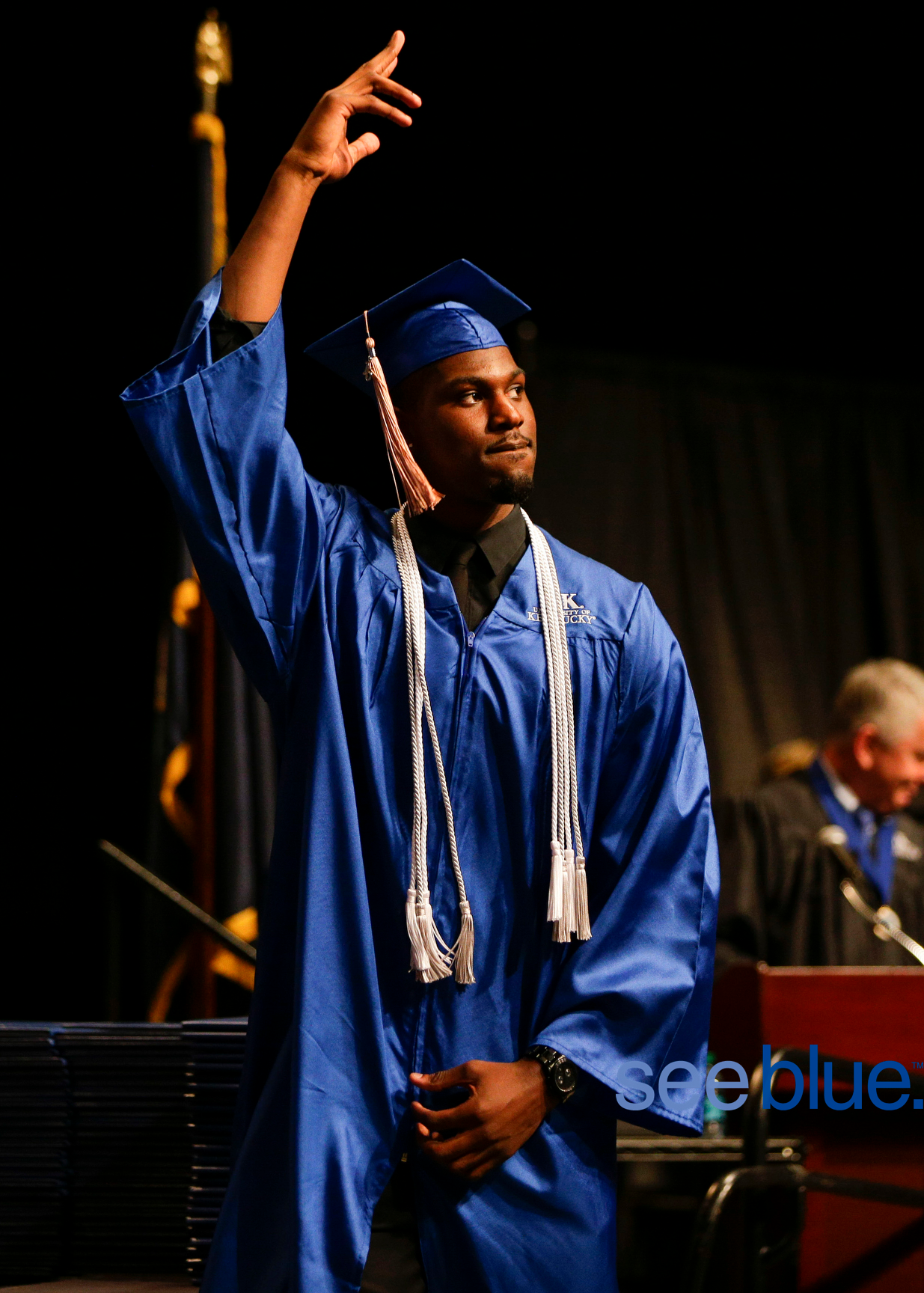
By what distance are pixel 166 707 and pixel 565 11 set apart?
2.10 meters

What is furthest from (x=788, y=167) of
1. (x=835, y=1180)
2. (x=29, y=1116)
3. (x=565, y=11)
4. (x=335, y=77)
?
(x=29, y=1116)

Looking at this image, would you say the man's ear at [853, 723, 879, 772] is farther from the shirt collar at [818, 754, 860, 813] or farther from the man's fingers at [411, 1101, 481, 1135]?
the man's fingers at [411, 1101, 481, 1135]

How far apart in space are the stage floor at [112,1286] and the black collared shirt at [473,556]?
3.18 feet

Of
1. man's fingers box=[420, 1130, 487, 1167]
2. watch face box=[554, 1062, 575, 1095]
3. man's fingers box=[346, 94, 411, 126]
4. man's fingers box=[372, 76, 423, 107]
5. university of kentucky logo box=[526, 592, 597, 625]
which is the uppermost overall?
man's fingers box=[372, 76, 423, 107]

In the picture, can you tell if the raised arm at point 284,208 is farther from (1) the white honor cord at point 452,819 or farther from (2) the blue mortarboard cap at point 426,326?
(1) the white honor cord at point 452,819

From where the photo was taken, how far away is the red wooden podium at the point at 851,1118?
2334 millimetres

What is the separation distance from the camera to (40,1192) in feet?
5.93

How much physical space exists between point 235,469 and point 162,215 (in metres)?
2.44

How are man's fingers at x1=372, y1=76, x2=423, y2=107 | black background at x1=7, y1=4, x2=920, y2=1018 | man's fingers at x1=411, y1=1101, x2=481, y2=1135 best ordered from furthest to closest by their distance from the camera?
black background at x1=7, y1=4, x2=920, y2=1018, man's fingers at x1=372, y1=76, x2=423, y2=107, man's fingers at x1=411, y1=1101, x2=481, y2=1135

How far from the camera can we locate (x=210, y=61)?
10.6 ft

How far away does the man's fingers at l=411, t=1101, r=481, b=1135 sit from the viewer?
129 centimetres

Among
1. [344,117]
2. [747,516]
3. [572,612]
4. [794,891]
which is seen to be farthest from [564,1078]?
[747,516]

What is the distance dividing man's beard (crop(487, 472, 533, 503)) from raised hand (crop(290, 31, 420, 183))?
39 centimetres

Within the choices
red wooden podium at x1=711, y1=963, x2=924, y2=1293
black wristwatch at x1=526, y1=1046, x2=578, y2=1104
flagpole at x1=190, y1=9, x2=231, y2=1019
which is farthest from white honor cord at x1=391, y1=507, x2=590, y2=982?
flagpole at x1=190, y1=9, x2=231, y2=1019
